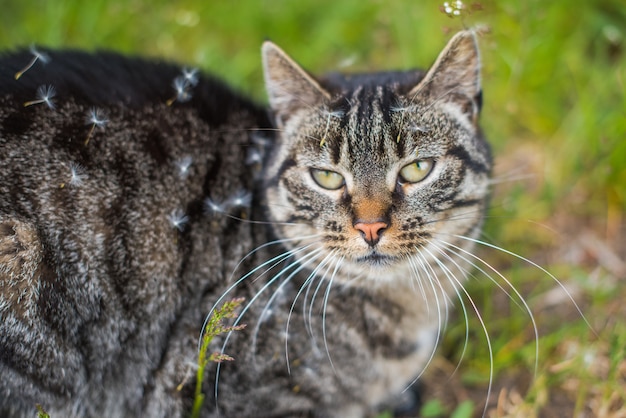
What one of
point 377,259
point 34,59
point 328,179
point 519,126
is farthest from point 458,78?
point 519,126

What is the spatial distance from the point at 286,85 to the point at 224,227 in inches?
21.6

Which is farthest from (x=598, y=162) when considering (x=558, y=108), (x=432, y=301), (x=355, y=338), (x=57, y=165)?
→ (x=57, y=165)

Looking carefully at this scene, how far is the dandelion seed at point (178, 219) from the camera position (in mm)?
2135

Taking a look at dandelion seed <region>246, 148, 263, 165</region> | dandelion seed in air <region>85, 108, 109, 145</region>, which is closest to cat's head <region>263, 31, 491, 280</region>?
dandelion seed <region>246, 148, 263, 165</region>

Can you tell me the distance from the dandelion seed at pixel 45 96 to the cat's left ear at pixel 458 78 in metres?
1.17

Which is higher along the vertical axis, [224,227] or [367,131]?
[367,131]

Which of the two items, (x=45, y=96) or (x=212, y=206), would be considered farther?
(x=212, y=206)

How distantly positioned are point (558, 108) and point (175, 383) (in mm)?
2586

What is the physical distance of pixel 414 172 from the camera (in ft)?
6.68

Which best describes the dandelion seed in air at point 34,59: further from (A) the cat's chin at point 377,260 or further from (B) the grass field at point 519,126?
(A) the cat's chin at point 377,260

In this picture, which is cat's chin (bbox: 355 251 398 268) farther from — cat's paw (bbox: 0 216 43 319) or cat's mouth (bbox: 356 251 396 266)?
cat's paw (bbox: 0 216 43 319)

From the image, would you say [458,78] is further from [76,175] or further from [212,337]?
[76,175]

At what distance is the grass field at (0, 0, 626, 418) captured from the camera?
2.60m

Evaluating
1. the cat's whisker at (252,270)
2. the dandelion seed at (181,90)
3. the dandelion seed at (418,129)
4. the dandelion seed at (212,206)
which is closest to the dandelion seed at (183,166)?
the dandelion seed at (212,206)
